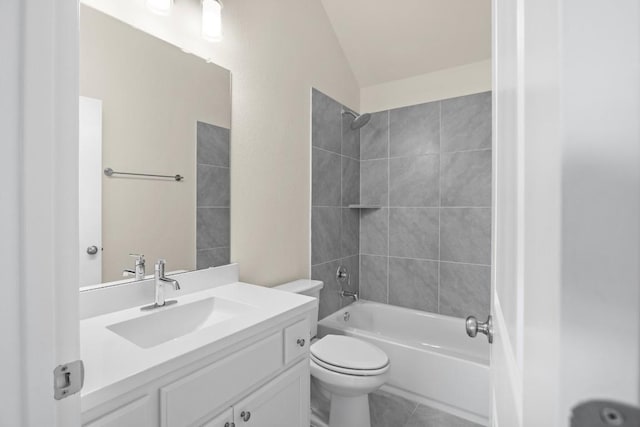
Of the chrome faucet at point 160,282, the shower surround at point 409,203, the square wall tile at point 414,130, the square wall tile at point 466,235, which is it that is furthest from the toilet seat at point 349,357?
the square wall tile at point 414,130

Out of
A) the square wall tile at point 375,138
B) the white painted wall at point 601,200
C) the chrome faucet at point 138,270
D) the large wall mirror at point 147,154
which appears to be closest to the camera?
the white painted wall at point 601,200

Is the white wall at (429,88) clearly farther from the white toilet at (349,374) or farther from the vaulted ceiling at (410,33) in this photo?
the white toilet at (349,374)

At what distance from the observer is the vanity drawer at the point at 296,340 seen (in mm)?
1168

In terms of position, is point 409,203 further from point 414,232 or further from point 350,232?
point 350,232

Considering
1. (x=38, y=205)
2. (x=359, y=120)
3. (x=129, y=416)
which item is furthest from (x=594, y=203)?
(x=359, y=120)

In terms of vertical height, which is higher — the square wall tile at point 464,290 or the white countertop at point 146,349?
the white countertop at point 146,349

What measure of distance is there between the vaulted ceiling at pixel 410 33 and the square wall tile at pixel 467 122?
1.00 ft

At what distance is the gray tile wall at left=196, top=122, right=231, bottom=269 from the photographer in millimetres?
1474

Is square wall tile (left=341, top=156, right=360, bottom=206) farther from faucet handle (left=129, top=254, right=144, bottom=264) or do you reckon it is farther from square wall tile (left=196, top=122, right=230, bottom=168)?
faucet handle (left=129, top=254, right=144, bottom=264)

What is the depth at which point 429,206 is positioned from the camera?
2.55m

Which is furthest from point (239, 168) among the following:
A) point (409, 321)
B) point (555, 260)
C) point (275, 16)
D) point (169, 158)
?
point (409, 321)

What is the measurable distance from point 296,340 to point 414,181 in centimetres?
183

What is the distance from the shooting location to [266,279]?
180 cm

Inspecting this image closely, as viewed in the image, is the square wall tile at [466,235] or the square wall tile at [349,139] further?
the square wall tile at [349,139]
